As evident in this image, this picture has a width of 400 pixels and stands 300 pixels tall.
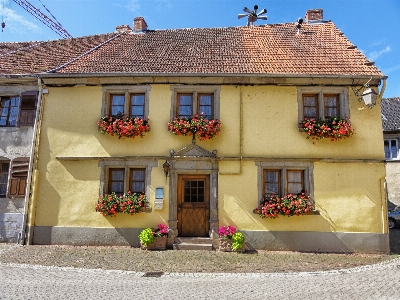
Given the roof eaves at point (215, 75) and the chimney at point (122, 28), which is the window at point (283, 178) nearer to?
the roof eaves at point (215, 75)

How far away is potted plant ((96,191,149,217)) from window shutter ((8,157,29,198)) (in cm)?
269

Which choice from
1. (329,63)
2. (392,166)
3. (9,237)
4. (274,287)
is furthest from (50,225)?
(392,166)

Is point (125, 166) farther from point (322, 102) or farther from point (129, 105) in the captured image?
point (322, 102)

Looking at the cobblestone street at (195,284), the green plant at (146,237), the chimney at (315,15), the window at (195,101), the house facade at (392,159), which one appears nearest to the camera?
the cobblestone street at (195,284)

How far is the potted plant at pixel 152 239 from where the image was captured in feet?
28.3

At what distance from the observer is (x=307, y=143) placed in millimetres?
9188

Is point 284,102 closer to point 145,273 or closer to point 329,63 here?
point 329,63

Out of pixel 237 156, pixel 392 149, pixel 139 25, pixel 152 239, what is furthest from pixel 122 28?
pixel 392 149

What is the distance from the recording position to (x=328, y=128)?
880cm

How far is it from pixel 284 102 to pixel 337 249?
469cm

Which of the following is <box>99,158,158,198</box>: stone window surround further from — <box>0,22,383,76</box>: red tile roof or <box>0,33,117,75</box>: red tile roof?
<box>0,33,117,75</box>: red tile roof

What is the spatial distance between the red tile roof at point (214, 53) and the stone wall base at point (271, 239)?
492 centimetres

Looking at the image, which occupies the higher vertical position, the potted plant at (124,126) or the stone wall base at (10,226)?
the potted plant at (124,126)

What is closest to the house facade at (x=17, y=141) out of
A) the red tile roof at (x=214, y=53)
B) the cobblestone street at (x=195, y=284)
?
the red tile roof at (x=214, y=53)
